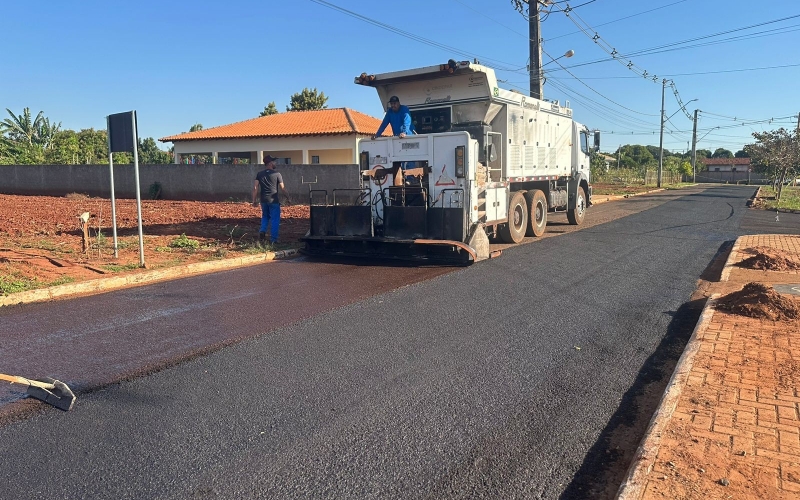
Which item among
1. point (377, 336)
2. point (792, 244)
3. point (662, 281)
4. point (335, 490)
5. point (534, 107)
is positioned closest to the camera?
point (335, 490)

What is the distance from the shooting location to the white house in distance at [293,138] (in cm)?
2950

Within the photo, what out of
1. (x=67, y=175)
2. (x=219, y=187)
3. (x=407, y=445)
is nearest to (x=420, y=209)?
(x=407, y=445)

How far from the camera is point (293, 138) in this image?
30531mm

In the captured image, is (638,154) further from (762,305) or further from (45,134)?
(762,305)

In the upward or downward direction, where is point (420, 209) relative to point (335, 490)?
upward

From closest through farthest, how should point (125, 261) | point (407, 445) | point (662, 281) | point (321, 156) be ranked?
point (407, 445) → point (662, 281) → point (125, 261) → point (321, 156)

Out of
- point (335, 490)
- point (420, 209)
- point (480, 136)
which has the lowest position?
point (335, 490)

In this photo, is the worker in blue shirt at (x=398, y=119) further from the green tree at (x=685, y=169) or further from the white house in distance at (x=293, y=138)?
the green tree at (x=685, y=169)

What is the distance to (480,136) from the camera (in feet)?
39.3

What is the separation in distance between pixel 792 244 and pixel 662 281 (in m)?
5.20

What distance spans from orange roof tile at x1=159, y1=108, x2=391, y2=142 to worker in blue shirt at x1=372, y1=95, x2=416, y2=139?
1733 centimetres

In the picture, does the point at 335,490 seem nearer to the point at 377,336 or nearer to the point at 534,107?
the point at 377,336

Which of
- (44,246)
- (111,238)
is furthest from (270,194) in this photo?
(44,246)

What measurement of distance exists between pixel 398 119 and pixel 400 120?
0.29 ft
